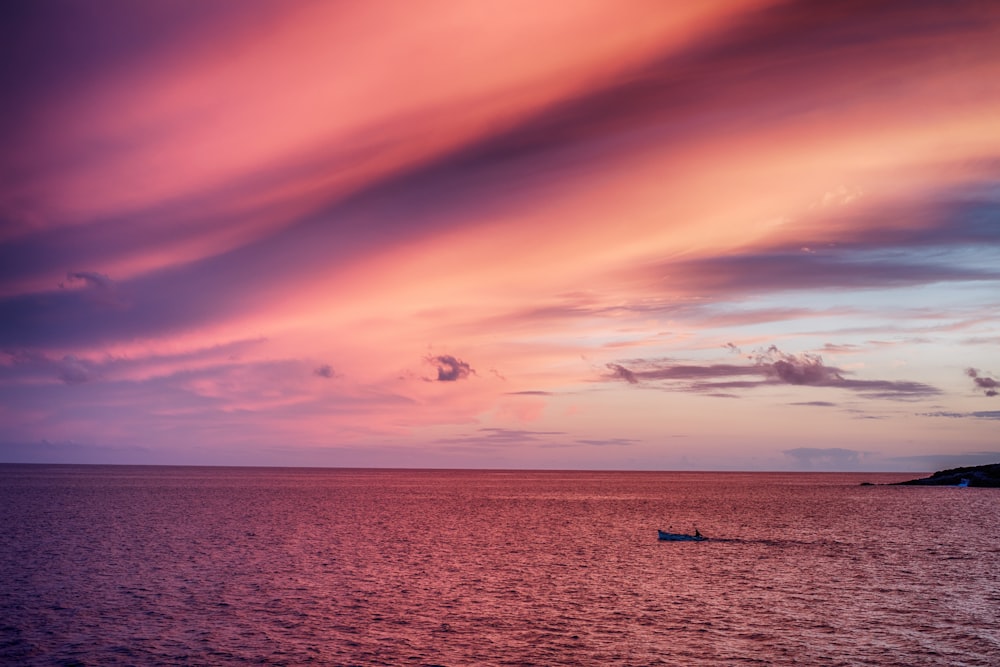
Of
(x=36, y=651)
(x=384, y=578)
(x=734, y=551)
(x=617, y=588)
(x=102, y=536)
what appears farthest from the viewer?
(x=102, y=536)

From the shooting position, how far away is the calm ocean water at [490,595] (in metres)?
42.7

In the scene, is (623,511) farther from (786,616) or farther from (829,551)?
(786,616)

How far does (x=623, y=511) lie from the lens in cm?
16150

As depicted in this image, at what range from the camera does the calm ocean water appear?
→ 4269 cm

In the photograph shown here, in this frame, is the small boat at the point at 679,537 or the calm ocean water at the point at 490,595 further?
the small boat at the point at 679,537

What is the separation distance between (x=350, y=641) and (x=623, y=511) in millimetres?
123326

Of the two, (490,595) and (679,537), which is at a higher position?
(490,595)

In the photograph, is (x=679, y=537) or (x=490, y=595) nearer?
(x=490, y=595)

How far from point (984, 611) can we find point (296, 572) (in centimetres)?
5496

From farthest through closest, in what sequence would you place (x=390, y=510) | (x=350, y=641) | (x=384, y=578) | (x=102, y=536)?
1. (x=390, y=510)
2. (x=102, y=536)
3. (x=384, y=578)
4. (x=350, y=641)

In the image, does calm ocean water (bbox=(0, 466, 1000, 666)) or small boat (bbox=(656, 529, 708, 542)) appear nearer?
calm ocean water (bbox=(0, 466, 1000, 666))

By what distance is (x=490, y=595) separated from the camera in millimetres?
59062

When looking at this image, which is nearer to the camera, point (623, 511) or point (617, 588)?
point (617, 588)

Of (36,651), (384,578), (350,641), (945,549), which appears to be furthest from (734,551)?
(36,651)
